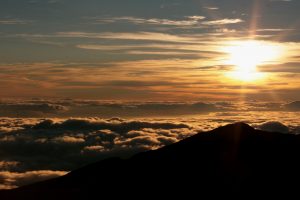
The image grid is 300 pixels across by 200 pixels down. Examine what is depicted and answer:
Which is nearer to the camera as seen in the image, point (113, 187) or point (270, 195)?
point (270, 195)

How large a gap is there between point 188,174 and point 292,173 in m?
40.3

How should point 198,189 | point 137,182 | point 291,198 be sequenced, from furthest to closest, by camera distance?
point 137,182, point 198,189, point 291,198

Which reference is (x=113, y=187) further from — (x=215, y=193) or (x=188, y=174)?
(x=215, y=193)

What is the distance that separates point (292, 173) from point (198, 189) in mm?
36957

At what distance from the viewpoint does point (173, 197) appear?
6919 inches

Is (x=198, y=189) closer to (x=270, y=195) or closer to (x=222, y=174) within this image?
(x=222, y=174)

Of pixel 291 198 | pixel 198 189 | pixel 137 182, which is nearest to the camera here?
pixel 291 198

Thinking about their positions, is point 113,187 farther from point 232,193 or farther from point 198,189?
point 232,193

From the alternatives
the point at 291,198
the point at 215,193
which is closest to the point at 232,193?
the point at 215,193

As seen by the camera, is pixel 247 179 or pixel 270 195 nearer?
pixel 270 195

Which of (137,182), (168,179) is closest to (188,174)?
(168,179)

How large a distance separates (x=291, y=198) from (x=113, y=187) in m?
69.5

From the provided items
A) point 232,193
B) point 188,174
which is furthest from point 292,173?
point 188,174

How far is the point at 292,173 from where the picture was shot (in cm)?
18575
